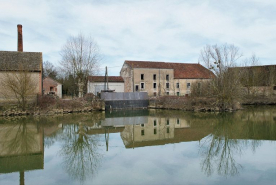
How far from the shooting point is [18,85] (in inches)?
785

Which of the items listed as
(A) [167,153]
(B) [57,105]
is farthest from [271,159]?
(B) [57,105]

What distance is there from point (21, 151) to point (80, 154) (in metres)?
2.23

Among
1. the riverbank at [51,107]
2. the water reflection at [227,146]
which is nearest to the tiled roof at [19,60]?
the riverbank at [51,107]

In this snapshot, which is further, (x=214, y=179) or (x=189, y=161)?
(x=189, y=161)

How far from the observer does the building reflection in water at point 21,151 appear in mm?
6461

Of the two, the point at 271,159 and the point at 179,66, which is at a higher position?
the point at 179,66

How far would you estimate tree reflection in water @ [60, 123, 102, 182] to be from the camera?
6.13 metres

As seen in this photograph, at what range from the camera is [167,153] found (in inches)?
299

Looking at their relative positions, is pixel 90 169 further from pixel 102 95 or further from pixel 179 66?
pixel 179 66

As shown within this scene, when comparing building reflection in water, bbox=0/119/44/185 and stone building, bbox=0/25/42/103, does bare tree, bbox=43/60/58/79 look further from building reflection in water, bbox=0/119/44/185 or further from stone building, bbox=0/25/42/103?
building reflection in water, bbox=0/119/44/185

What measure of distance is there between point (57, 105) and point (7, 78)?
482 centimetres

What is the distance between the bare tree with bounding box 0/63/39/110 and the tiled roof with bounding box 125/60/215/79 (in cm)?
2002

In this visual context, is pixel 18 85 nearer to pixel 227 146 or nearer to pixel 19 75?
pixel 19 75

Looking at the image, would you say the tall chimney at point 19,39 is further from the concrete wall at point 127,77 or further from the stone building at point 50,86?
the concrete wall at point 127,77
